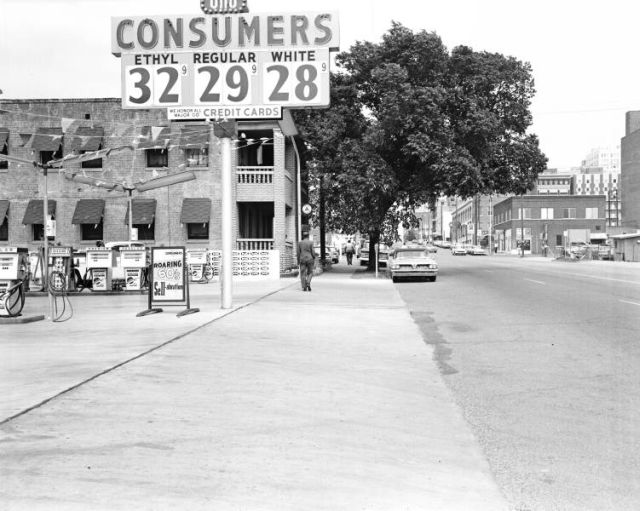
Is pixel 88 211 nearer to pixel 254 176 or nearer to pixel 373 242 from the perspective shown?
pixel 254 176

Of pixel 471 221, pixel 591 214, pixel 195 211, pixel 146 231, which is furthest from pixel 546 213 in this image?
pixel 146 231

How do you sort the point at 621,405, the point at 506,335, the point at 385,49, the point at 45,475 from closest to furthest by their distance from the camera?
the point at 45,475 → the point at 621,405 → the point at 506,335 → the point at 385,49

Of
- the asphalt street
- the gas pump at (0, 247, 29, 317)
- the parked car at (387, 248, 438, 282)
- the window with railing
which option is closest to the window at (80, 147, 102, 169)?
the window with railing

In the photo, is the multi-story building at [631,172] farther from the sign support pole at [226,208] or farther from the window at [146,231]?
the sign support pole at [226,208]

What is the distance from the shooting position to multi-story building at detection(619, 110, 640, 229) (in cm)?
9731

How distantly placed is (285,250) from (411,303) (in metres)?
15.1

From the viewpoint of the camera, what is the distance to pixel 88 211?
101 ft

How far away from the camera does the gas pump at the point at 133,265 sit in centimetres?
2070

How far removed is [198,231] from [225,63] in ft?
55.6

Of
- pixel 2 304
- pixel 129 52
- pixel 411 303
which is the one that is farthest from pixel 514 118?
pixel 2 304

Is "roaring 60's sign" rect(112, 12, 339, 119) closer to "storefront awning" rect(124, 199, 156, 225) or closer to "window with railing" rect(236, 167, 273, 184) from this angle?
"storefront awning" rect(124, 199, 156, 225)

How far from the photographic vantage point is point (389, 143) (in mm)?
33062

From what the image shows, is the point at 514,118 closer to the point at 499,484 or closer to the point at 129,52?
the point at 129,52

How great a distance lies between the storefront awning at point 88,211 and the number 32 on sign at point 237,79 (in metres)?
16.3
